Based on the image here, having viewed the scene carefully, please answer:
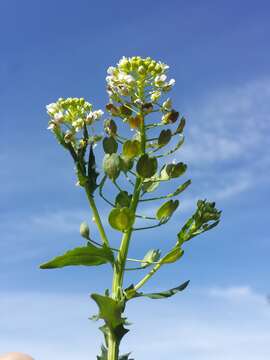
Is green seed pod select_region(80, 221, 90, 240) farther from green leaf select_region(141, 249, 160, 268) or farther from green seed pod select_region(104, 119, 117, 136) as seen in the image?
green seed pod select_region(104, 119, 117, 136)

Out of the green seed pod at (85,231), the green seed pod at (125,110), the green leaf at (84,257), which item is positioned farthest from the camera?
the green seed pod at (125,110)

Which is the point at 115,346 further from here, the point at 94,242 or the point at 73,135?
the point at 73,135

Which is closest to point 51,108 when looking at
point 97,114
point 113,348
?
point 97,114

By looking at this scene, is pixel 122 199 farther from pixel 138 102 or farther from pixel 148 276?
pixel 138 102

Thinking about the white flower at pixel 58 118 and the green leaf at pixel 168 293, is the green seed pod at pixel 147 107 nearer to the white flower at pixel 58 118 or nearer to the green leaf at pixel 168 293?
the white flower at pixel 58 118

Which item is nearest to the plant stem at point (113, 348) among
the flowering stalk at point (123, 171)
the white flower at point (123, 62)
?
the flowering stalk at point (123, 171)

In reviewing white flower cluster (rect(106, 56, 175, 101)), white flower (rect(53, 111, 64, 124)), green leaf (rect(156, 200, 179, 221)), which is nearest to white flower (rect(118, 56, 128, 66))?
white flower cluster (rect(106, 56, 175, 101))

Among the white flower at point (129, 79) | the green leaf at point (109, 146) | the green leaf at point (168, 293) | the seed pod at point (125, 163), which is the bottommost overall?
the green leaf at point (168, 293)
